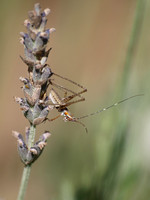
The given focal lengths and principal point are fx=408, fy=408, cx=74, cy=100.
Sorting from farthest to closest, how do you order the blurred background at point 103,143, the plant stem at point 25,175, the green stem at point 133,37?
the blurred background at point 103,143, the green stem at point 133,37, the plant stem at point 25,175

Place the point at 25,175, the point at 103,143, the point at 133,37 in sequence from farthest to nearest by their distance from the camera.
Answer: the point at 103,143
the point at 133,37
the point at 25,175

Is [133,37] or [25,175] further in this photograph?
[133,37]

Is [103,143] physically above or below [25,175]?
above

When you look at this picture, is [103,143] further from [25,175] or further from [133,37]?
[25,175]

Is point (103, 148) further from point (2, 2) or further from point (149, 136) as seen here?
point (2, 2)

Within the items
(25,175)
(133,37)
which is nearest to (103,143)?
(133,37)

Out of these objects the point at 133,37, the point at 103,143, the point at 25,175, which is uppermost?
the point at 133,37

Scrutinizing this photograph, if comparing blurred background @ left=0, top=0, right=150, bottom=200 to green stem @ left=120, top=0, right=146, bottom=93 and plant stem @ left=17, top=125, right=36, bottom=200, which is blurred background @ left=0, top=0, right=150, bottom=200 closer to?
green stem @ left=120, top=0, right=146, bottom=93

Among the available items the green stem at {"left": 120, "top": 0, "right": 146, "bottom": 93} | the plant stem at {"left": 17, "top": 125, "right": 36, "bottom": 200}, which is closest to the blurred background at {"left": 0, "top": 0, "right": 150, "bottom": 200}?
the green stem at {"left": 120, "top": 0, "right": 146, "bottom": 93}

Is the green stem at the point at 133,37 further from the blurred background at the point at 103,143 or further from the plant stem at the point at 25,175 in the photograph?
the plant stem at the point at 25,175

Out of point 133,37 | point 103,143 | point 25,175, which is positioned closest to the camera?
point 25,175

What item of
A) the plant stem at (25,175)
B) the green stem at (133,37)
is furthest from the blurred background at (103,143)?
the plant stem at (25,175)
